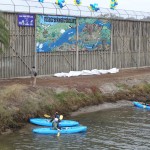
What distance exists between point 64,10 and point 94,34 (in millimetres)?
5018

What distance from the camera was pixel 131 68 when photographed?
50.5m

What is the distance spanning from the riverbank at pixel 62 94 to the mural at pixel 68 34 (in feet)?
11.8

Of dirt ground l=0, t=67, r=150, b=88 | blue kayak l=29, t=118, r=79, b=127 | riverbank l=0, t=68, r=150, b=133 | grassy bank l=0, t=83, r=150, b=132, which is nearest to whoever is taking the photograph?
grassy bank l=0, t=83, r=150, b=132

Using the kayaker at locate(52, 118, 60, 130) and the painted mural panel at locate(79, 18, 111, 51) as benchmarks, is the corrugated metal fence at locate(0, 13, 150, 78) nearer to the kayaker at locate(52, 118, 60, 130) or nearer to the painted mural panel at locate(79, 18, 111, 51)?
the painted mural panel at locate(79, 18, 111, 51)

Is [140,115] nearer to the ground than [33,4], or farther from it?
nearer to the ground

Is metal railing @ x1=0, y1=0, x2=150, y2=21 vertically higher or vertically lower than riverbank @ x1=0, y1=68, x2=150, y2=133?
higher

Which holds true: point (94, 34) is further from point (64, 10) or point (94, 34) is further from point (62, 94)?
point (62, 94)

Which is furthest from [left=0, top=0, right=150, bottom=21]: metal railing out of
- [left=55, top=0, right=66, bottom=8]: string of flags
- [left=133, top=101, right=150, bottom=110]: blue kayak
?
[left=133, top=101, right=150, bottom=110]: blue kayak

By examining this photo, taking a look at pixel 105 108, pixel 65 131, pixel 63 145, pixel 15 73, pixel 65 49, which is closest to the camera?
pixel 63 145

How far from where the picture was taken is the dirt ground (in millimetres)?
35531

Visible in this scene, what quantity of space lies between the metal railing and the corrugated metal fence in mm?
665

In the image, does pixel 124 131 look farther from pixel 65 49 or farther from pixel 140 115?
pixel 65 49

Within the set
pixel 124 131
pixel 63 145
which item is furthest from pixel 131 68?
pixel 63 145

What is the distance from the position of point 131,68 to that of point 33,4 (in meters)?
16.9
